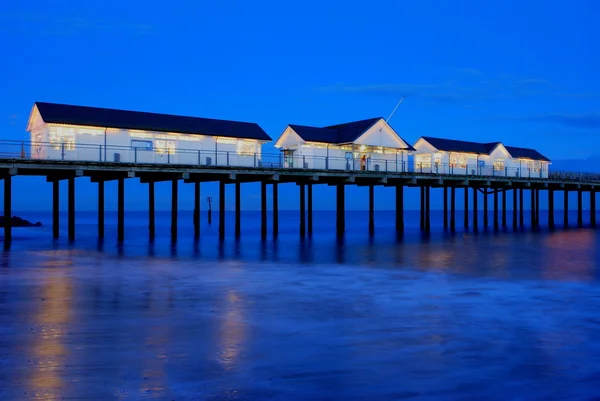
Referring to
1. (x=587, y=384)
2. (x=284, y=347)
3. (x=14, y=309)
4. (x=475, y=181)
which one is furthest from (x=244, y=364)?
(x=475, y=181)

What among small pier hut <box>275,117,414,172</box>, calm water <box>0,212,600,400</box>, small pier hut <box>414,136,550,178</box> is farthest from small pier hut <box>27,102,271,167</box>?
small pier hut <box>414,136,550,178</box>

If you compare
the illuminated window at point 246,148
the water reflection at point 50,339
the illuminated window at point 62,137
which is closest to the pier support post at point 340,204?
the illuminated window at point 246,148

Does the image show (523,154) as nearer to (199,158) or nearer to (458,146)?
(458,146)

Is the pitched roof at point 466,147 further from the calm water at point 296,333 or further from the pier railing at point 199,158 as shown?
the calm water at point 296,333

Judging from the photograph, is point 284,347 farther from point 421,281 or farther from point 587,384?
A: point 421,281

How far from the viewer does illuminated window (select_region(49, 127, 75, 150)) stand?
32.5 meters

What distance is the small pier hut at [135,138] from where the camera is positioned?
3275cm

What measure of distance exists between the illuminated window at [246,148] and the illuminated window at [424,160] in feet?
55.3

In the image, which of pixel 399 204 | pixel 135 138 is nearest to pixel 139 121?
pixel 135 138

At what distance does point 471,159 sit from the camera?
180 feet

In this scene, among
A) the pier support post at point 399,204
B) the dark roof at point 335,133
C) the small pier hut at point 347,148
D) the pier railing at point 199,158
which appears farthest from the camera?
the pier support post at point 399,204

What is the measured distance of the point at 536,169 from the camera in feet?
197

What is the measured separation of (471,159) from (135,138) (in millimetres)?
30922

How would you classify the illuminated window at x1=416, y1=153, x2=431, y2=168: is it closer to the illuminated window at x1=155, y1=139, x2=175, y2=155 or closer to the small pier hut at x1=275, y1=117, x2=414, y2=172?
the small pier hut at x1=275, y1=117, x2=414, y2=172
